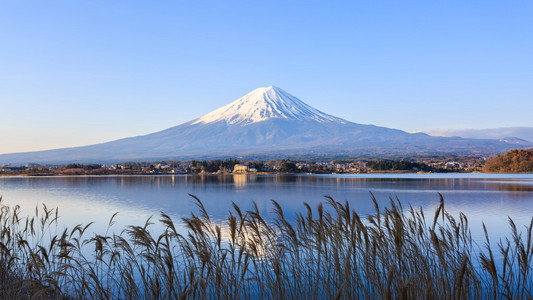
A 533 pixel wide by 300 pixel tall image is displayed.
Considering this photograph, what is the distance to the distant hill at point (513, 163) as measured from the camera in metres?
85.8

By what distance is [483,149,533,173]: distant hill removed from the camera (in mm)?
85750

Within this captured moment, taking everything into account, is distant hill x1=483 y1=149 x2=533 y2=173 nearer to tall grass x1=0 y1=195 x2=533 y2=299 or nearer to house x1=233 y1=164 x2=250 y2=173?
house x1=233 y1=164 x2=250 y2=173

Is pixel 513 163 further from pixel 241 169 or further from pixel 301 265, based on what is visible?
pixel 301 265

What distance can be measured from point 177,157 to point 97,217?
176658mm

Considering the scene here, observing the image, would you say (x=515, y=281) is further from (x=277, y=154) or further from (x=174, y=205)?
(x=277, y=154)

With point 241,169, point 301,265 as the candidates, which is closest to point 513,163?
point 241,169

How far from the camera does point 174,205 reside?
84.7 ft

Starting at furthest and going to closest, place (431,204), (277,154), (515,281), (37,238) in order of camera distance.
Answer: (277,154) → (431,204) → (37,238) → (515,281)

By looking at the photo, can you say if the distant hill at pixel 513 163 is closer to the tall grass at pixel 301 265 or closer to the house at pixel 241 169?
the house at pixel 241 169

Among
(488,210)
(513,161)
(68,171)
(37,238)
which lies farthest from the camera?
(68,171)

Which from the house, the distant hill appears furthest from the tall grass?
the house

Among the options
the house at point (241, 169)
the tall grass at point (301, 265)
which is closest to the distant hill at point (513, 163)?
the house at point (241, 169)

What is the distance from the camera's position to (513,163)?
8775 centimetres

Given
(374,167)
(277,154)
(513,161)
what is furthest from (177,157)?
(513,161)
